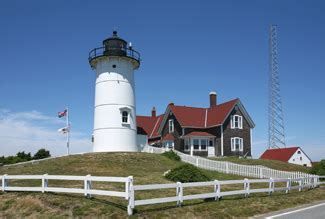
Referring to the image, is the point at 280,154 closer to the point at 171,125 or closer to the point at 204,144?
the point at 204,144

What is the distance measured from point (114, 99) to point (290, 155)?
2857cm

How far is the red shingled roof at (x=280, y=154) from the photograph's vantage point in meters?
A: 51.5

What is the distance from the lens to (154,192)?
1658cm

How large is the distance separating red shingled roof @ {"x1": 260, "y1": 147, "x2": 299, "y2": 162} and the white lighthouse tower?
981 inches

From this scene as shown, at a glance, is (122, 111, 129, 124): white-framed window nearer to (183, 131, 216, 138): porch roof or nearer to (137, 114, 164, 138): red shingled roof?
(183, 131, 216, 138): porch roof

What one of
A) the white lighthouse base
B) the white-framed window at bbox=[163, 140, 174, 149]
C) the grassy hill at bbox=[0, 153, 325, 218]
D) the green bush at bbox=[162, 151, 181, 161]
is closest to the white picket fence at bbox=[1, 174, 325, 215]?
the grassy hill at bbox=[0, 153, 325, 218]

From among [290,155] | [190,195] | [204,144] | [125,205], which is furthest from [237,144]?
[125,205]

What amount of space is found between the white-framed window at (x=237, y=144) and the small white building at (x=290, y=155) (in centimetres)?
1168

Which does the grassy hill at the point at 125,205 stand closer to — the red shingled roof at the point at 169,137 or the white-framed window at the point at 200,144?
the white-framed window at the point at 200,144

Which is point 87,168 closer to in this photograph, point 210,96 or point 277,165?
point 277,165

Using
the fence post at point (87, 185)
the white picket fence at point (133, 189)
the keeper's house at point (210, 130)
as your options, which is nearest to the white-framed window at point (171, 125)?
the keeper's house at point (210, 130)

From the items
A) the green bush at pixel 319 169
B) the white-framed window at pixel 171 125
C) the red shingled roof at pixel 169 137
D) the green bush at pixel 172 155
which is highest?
the white-framed window at pixel 171 125

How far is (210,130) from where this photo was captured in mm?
43125

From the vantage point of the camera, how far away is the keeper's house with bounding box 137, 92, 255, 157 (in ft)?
136
